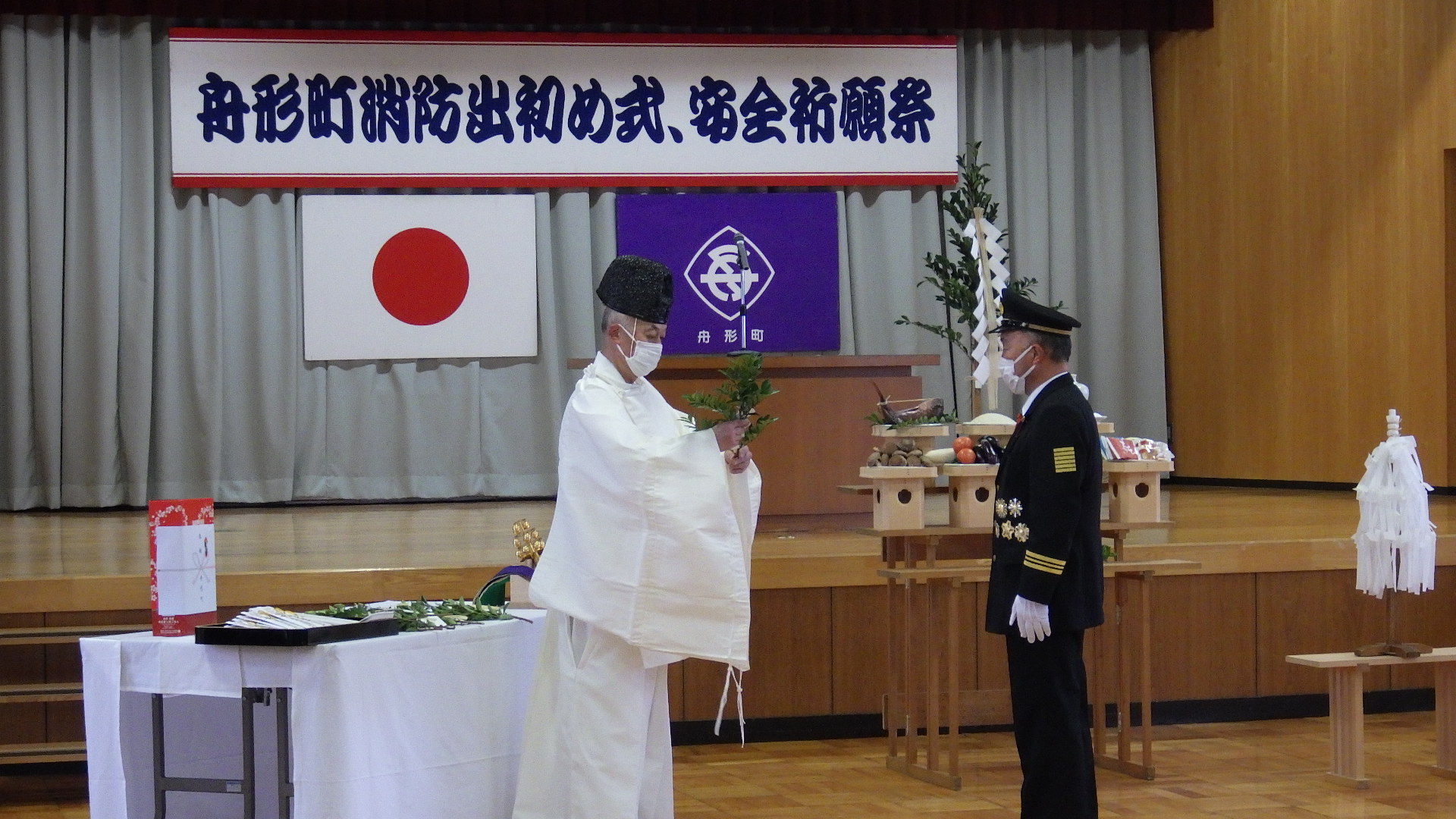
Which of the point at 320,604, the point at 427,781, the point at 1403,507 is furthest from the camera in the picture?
the point at 320,604

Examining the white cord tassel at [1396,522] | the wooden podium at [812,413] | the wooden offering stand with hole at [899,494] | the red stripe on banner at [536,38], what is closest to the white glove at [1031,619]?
the wooden offering stand with hole at [899,494]

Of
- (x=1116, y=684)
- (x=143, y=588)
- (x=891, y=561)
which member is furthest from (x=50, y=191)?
(x=1116, y=684)

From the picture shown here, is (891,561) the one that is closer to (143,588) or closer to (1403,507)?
(1403,507)

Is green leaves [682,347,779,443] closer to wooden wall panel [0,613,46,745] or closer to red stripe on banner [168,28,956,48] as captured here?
wooden wall panel [0,613,46,745]

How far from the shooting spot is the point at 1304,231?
27.9 feet

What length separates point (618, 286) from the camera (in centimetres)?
342

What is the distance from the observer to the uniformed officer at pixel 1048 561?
3557 millimetres

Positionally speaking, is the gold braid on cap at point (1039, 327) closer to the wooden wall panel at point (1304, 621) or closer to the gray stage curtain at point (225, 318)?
the wooden wall panel at point (1304, 621)

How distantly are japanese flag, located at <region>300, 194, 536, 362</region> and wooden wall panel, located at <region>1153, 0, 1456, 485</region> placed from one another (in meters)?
4.27

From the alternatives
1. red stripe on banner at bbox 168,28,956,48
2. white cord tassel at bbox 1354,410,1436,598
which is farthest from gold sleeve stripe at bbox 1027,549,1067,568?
red stripe on banner at bbox 168,28,956,48

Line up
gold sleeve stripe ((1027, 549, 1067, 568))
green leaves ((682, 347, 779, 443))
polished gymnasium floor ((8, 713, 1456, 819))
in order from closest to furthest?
green leaves ((682, 347, 779, 443)) < gold sleeve stripe ((1027, 549, 1067, 568)) < polished gymnasium floor ((8, 713, 1456, 819))

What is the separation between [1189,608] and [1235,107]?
4.68 m

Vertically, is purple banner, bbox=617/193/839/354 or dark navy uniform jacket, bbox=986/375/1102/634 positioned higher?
purple banner, bbox=617/193/839/354

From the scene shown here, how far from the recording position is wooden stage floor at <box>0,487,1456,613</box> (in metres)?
4.84
